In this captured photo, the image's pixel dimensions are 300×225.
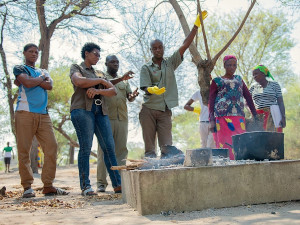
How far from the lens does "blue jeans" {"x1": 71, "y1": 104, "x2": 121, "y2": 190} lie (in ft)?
14.1

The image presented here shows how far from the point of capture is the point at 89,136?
4.33m

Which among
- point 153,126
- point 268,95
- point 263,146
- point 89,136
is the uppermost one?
point 268,95

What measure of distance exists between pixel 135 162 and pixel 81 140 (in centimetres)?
122

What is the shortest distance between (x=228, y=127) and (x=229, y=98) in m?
0.38

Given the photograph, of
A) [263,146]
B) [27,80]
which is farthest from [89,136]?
[263,146]

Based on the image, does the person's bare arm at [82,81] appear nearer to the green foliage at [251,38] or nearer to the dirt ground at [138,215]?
the dirt ground at [138,215]

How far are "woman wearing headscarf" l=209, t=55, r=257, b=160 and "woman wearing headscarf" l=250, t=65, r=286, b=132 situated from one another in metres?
0.77

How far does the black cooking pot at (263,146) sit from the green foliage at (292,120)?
1899cm

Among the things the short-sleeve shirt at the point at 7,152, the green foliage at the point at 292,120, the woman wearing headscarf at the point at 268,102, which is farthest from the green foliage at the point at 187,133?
the woman wearing headscarf at the point at 268,102

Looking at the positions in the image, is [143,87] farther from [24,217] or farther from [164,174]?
[24,217]

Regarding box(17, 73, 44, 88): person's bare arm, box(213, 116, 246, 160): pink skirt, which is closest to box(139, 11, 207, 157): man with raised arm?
box(213, 116, 246, 160): pink skirt

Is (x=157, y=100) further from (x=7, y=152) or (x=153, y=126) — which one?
(x=7, y=152)

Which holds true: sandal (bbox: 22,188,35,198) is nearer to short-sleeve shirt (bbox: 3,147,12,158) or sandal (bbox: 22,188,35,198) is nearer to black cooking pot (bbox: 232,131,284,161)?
black cooking pot (bbox: 232,131,284,161)

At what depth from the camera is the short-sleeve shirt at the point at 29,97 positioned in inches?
179
